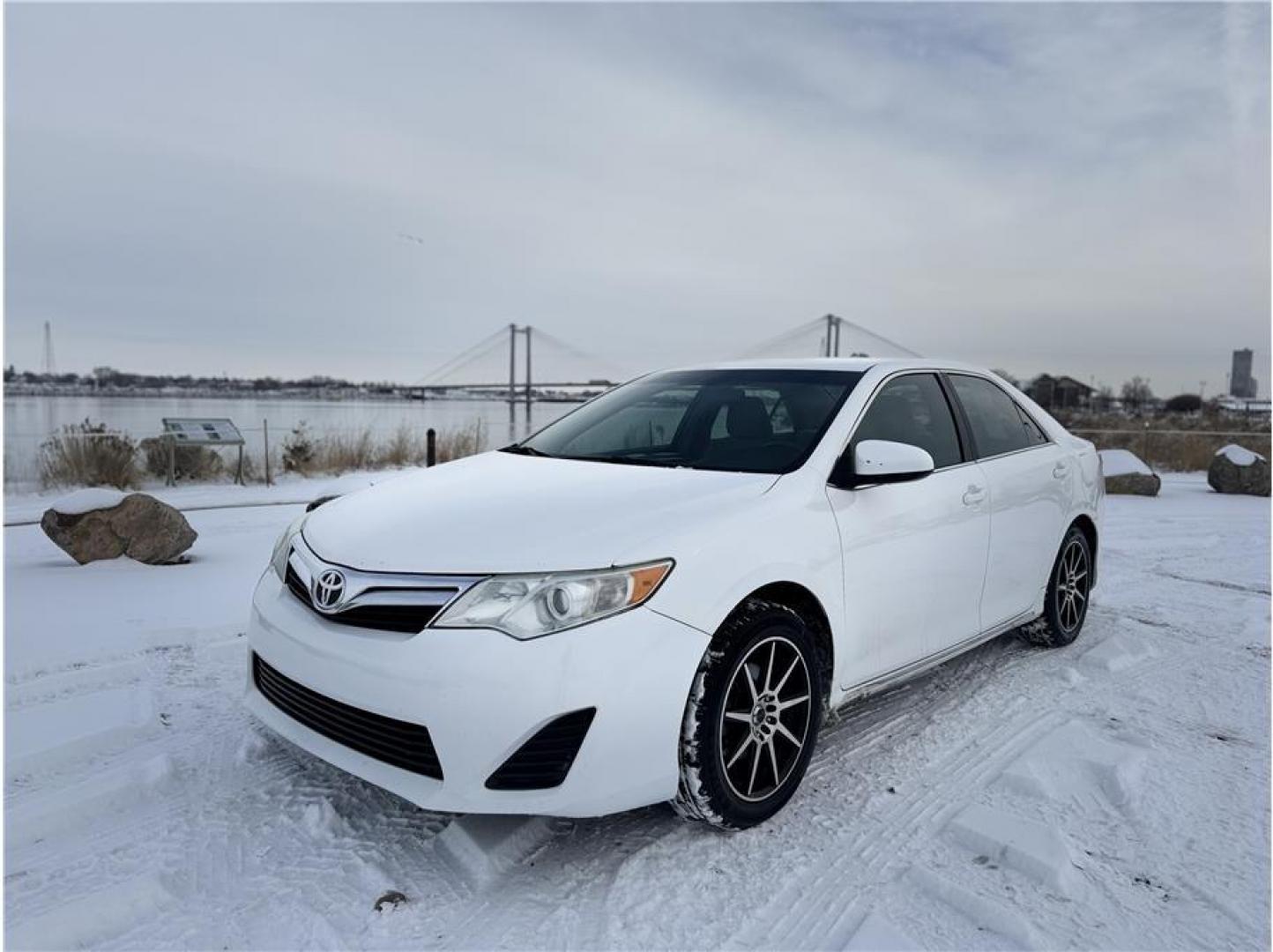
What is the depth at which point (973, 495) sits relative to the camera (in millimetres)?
3484

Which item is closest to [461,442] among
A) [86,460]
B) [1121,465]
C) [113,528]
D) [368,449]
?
[368,449]

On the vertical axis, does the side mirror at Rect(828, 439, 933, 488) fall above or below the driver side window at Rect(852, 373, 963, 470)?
below

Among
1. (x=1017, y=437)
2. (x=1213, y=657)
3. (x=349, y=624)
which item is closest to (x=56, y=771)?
(x=349, y=624)

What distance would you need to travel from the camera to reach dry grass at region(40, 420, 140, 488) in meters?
10.4

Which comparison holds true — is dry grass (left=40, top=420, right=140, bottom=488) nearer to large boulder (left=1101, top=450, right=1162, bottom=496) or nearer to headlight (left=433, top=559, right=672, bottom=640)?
headlight (left=433, top=559, right=672, bottom=640)

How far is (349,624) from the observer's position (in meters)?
2.31

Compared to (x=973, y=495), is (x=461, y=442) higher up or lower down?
lower down

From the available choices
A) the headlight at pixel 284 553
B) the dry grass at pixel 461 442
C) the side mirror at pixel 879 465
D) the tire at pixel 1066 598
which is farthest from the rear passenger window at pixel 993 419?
the dry grass at pixel 461 442

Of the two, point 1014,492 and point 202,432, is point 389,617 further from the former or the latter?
point 202,432

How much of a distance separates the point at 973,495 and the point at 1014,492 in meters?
0.45

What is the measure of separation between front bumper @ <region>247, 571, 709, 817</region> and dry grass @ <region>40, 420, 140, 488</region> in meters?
10.3

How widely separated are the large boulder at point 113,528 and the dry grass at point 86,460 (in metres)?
5.62

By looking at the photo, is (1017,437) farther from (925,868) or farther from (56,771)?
(56,771)

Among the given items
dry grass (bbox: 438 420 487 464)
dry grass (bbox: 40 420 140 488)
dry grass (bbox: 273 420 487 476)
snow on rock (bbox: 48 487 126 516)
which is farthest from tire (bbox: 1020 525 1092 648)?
dry grass (bbox: 438 420 487 464)
